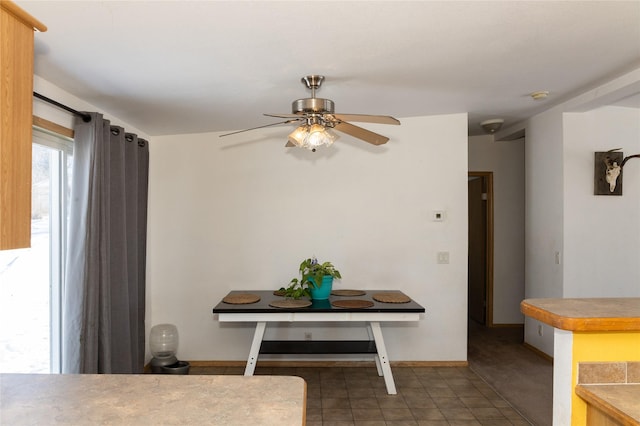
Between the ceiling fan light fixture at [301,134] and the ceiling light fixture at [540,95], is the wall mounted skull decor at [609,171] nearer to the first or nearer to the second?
the ceiling light fixture at [540,95]

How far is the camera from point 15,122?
127cm

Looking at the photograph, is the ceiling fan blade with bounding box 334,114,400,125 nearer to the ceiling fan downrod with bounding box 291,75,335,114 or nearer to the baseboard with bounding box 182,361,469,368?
the ceiling fan downrod with bounding box 291,75,335,114

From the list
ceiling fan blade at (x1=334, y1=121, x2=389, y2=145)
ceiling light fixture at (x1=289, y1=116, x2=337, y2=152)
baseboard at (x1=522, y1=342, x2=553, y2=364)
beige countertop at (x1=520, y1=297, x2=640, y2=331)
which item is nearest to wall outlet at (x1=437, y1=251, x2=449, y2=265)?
baseboard at (x1=522, y1=342, x2=553, y2=364)

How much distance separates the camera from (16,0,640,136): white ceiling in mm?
1825

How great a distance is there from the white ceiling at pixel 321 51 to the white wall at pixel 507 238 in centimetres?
205

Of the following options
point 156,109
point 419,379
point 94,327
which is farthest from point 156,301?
point 419,379

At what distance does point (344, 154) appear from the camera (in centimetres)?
405

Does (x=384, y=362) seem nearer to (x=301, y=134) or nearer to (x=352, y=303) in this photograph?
(x=352, y=303)

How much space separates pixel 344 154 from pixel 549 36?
211 cm

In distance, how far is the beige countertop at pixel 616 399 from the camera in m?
1.16

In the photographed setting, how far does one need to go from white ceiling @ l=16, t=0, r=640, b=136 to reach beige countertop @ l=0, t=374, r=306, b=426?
1405mm

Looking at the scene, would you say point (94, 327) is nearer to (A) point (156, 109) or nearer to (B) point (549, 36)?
(A) point (156, 109)

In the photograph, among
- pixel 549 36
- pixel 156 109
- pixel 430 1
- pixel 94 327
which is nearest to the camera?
pixel 430 1

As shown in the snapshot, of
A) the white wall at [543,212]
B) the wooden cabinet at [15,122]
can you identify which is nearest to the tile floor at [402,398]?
the white wall at [543,212]
